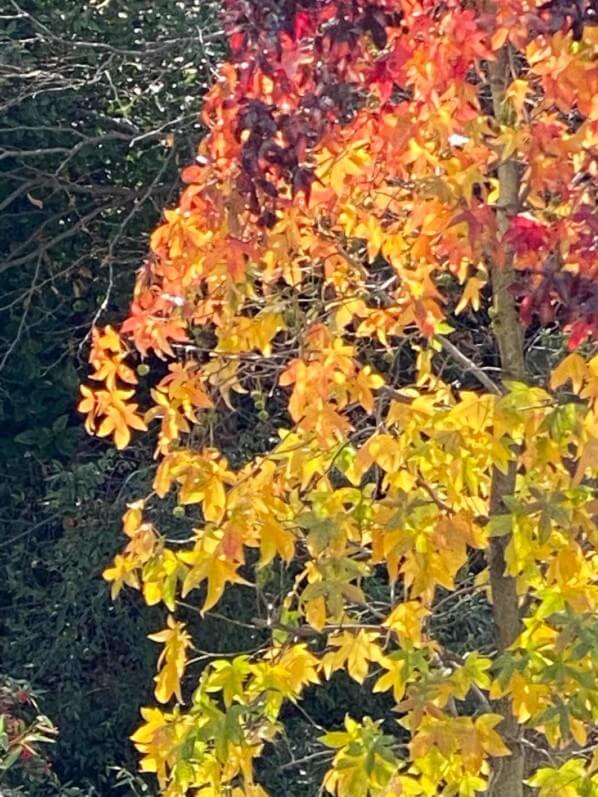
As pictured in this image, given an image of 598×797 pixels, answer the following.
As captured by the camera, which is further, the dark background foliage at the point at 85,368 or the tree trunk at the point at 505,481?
the dark background foliage at the point at 85,368

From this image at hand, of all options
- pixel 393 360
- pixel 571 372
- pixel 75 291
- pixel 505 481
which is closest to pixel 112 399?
pixel 393 360

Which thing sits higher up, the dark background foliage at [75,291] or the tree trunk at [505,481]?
the tree trunk at [505,481]

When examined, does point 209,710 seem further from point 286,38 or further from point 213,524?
point 286,38

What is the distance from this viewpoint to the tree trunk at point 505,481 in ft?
7.94

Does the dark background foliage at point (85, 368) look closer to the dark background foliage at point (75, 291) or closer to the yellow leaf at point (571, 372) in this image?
the dark background foliage at point (75, 291)

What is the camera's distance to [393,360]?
8.92 feet

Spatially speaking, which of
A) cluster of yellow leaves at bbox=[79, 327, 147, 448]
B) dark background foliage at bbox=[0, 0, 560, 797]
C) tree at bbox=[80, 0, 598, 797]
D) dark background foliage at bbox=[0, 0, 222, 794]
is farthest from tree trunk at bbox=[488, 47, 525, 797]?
dark background foliage at bbox=[0, 0, 222, 794]

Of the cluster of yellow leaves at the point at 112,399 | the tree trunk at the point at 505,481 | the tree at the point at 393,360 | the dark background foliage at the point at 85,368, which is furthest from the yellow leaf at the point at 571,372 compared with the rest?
the dark background foliage at the point at 85,368

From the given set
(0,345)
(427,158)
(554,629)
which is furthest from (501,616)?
(0,345)

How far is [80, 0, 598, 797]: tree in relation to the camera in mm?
2035

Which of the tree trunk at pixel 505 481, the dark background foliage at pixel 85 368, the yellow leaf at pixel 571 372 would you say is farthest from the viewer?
the dark background foliage at pixel 85 368

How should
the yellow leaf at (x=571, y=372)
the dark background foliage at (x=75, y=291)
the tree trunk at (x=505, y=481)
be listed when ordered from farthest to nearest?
the dark background foliage at (x=75, y=291) < the tree trunk at (x=505, y=481) < the yellow leaf at (x=571, y=372)

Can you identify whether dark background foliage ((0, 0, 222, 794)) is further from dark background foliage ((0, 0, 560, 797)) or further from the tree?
the tree

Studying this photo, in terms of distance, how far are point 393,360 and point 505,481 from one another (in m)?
0.34
